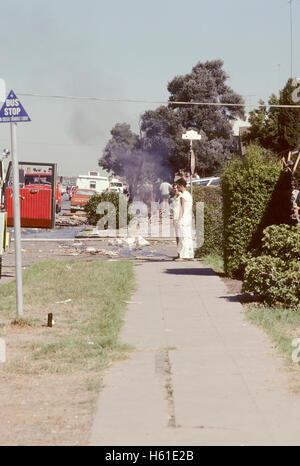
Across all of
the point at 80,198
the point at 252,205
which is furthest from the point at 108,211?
the point at 252,205

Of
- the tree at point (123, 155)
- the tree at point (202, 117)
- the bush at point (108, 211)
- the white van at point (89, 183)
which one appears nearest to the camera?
the bush at point (108, 211)

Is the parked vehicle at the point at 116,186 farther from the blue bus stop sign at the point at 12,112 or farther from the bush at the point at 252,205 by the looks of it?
the blue bus stop sign at the point at 12,112

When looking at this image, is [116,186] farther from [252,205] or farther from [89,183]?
[252,205]

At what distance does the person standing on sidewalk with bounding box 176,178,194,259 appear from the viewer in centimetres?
1816

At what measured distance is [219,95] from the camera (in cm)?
7256

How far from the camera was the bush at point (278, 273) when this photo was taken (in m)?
10.8

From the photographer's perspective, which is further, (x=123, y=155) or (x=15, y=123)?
(x=123, y=155)

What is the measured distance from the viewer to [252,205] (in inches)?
555

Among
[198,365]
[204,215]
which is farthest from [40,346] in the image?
[204,215]

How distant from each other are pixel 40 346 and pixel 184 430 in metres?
3.47

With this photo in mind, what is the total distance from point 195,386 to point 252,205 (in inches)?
304

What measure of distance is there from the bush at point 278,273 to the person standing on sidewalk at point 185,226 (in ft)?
21.2

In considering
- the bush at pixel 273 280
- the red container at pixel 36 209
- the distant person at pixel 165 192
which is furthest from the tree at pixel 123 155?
the bush at pixel 273 280

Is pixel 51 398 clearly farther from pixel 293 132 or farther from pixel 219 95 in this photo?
pixel 219 95
